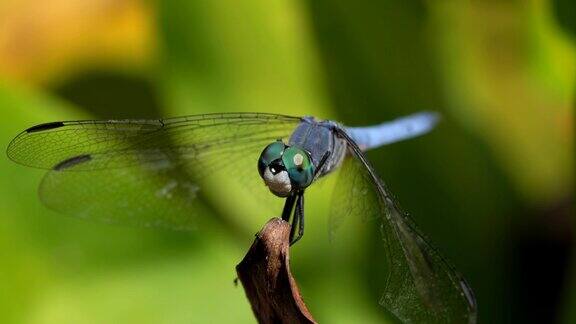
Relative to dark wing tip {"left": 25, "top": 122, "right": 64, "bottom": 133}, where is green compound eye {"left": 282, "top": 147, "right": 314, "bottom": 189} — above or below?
below

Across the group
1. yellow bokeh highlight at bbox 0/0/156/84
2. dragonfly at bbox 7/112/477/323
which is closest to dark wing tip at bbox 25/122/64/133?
dragonfly at bbox 7/112/477/323

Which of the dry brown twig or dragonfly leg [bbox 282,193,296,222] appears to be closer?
the dry brown twig

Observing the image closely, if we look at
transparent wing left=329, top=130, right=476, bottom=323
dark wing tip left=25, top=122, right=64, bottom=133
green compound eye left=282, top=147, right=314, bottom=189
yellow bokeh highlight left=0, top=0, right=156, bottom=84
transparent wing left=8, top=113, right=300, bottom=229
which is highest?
yellow bokeh highlight left=0, top=0, right=156, bottom=84

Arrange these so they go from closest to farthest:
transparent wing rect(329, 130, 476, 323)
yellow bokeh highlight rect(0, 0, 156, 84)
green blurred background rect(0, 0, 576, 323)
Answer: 1. transparent wing rect(329, 130, 476, 323)
2. green blurred background rect(0, 0, 576, 323)
3. yellow bokeh highlight rect(0, 0, 156, 84)

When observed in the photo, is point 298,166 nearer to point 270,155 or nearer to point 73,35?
point 270,155

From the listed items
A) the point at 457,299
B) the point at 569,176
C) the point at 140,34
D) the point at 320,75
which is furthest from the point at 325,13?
the point at 457,299

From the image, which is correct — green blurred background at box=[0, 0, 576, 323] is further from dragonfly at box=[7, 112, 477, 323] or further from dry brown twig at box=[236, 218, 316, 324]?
dry brown twig at box=[236, 218, 316, 324]

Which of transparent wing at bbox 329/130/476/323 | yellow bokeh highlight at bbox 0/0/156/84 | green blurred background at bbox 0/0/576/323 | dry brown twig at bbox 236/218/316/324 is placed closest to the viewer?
dry brown twig at bbox 236/218/316/324

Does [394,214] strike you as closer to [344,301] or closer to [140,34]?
[344,301]

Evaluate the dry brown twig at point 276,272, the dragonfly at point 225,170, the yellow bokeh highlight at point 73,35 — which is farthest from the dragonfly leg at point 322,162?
the yellow bokeh highlight at point 73,35
